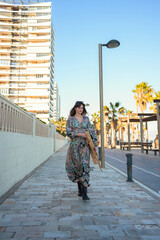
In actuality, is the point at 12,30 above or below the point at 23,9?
below

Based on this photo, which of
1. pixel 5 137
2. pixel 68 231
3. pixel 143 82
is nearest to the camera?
pixel 68 231

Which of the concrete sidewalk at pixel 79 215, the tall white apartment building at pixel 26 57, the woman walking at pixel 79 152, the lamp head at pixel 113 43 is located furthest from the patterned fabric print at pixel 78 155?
the tall white apartment building at pixel 26 57

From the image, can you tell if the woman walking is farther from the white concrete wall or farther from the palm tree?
the palm tree

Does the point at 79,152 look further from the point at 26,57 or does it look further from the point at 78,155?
the point at 26,57

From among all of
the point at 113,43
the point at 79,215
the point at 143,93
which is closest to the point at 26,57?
the point at 143,93

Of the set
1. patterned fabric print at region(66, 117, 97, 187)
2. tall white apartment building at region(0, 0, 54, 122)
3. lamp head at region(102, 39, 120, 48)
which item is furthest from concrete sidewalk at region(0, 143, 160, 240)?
tall white apartment building at region(0, 0, 54, 122)

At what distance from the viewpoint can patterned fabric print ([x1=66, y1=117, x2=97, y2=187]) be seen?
12.6 feet

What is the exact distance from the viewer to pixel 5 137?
4.21 m

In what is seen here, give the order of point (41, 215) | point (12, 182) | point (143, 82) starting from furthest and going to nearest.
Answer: point (143, 82), point (12, 182), point (41, 215)

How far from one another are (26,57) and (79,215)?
75886mm

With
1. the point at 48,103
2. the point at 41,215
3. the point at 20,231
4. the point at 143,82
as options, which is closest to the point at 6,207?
the point at 41,215

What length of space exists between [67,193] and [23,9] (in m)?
85.8

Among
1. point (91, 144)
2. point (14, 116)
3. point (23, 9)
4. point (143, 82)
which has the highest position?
point (23, 9)

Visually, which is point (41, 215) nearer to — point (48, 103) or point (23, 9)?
point (48, 103)
